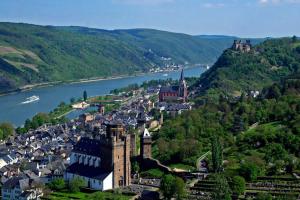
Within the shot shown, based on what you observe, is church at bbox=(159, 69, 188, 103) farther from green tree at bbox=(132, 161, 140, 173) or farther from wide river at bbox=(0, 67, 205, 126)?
green tree at bbox=(132, 161, 140, 173)

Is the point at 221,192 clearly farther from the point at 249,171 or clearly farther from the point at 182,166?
the point at 182,166

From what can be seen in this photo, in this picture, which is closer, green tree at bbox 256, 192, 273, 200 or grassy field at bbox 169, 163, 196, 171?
green tree at bbox 256, 192, 273, 200

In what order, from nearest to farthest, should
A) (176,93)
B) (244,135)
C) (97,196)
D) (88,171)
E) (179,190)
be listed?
1. (179,190)
2. (97,196)
3. (88,171)
4. (244,135)
5. (176,93)

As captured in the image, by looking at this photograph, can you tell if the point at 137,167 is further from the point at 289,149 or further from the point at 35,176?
the point at 289,149

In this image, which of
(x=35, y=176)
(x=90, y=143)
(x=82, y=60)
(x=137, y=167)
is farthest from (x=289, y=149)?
(x=82, y=60)

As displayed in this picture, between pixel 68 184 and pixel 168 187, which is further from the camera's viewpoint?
pixel 68 184

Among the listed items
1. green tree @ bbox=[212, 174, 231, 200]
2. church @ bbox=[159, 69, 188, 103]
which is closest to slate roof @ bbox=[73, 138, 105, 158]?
green tree @ bbox=[212, 174, 231, 200]

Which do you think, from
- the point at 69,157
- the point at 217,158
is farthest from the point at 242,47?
the point at 217,158

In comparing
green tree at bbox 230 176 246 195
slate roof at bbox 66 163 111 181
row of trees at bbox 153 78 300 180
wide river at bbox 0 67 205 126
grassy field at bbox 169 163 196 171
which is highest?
row of trees at bbox 153 78 300 180
